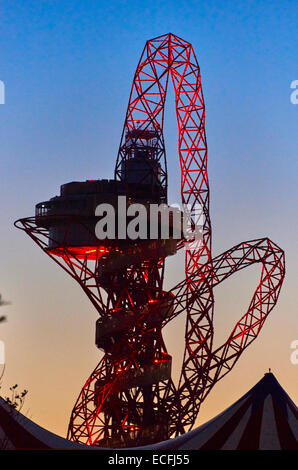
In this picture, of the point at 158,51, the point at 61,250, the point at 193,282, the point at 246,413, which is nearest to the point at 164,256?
the point at 193,282

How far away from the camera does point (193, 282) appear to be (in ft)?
257

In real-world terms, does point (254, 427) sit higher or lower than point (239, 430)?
higher

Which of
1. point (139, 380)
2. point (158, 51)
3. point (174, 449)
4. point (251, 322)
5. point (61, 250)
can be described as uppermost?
point (158, 51)

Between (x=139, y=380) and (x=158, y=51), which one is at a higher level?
(x=158, y=51)

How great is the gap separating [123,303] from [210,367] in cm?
954

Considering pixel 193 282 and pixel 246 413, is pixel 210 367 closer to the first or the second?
pixel 193 282

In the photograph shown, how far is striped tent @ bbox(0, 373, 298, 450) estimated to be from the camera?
4556cm

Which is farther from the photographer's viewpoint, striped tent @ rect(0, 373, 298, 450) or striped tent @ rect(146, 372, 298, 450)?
striped tent @ rect(0, 373, 298, 450)

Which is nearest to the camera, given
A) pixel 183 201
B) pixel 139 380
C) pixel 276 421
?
pixel 276 421

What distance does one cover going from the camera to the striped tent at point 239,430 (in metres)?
45.6

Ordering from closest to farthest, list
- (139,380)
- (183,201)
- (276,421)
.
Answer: (276,421)
(139,380)
(183,201)

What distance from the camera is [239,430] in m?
46.5

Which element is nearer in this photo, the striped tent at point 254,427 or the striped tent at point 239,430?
the striped tent at point 254,427
